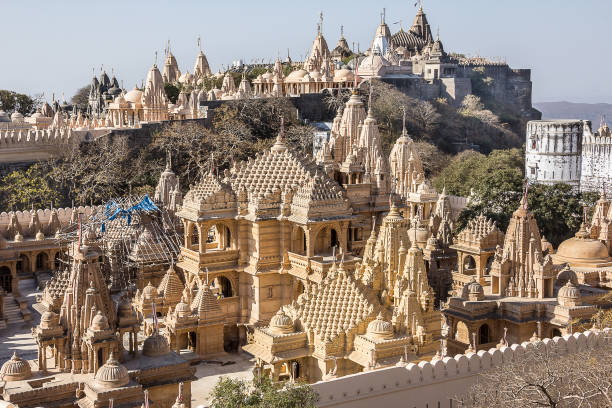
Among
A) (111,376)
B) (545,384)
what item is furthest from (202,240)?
(545,384)

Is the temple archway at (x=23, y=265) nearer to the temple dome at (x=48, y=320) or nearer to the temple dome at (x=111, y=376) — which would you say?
the temple dome at (x=48, y=320)

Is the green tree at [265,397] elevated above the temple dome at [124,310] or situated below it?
below

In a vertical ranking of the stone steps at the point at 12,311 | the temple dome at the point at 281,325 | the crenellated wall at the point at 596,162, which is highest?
the crenellated wall at the point at 596,162

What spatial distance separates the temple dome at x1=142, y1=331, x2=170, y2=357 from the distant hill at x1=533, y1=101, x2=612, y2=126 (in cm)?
13270

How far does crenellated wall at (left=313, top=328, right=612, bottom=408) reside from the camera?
1712 centimetres

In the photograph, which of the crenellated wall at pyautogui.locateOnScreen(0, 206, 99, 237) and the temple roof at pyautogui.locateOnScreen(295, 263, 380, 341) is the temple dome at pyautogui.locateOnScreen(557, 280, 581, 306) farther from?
the crenellated wall at pyautogui.locateOnScreen(0, 206, 99, 237)

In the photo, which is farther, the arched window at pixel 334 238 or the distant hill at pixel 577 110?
the distant hill at pixel 577 110

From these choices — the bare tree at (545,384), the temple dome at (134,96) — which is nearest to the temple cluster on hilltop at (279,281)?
the bare tree at (545,384)

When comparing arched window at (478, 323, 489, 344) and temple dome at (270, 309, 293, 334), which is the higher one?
temple dome at (270, 309, 293, 334)

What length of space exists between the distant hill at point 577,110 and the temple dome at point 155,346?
132703mm

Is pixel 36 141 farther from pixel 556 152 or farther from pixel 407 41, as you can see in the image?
pixel 407 41

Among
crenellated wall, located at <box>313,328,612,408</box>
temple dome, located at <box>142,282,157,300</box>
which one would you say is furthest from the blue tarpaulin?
crenellated wall, located at <box>313,328,612,408</box>

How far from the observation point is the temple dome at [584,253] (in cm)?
2838

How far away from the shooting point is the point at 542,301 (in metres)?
24.1
